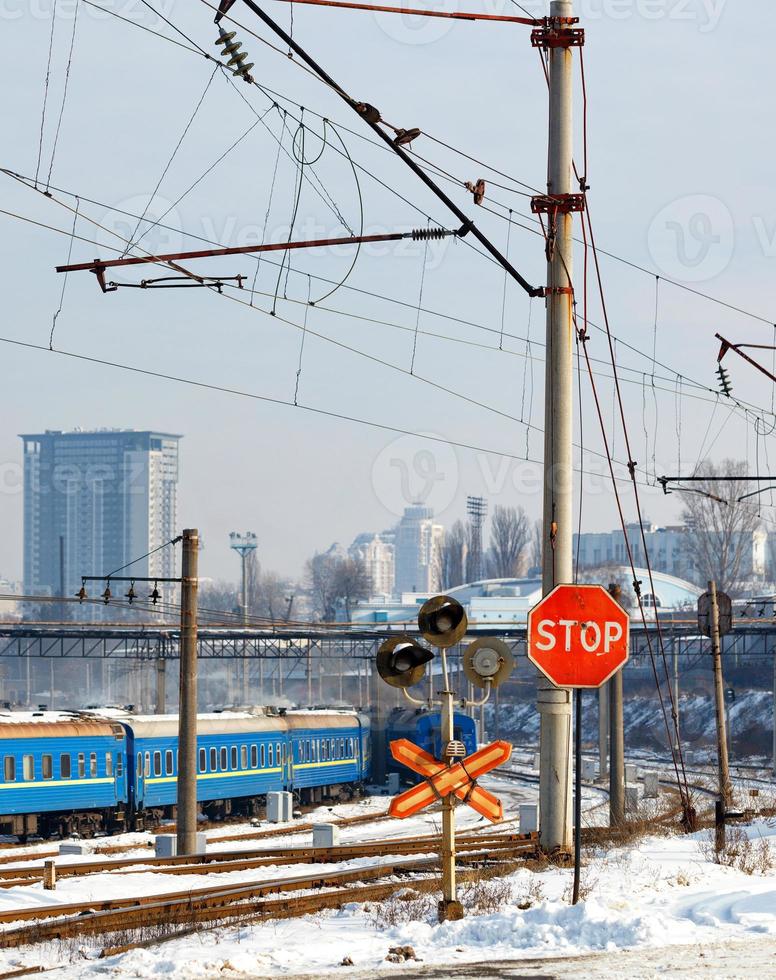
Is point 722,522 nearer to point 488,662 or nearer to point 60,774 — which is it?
point 60,774

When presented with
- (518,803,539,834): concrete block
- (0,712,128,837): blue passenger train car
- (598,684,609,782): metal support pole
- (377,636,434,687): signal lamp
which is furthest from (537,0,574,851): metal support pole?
(598,684,609,782): metal support pole

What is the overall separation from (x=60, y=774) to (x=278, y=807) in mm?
6585

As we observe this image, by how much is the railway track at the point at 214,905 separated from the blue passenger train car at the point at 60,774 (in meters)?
18.4

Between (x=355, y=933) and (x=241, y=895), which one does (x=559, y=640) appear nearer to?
(x=355, y=933)

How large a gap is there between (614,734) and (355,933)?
25.6 m

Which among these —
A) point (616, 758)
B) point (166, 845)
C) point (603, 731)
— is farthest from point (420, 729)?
point (166, 845)

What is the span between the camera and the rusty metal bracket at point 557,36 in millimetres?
16906

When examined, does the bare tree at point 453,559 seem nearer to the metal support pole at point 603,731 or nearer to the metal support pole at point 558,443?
the metal support pole at point 603,731

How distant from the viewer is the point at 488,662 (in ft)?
42.2

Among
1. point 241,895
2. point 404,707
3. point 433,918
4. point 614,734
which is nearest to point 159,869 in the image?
point 241,895

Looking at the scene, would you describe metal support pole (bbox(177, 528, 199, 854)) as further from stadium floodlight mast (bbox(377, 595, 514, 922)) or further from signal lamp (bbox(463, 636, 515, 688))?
stadium floodlight mast (bbox(377, 595, 514, 922))

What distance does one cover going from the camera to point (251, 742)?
4156 cm

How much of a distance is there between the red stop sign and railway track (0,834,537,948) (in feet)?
11.4

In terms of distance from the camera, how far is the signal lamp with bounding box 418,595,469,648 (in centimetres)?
1234
